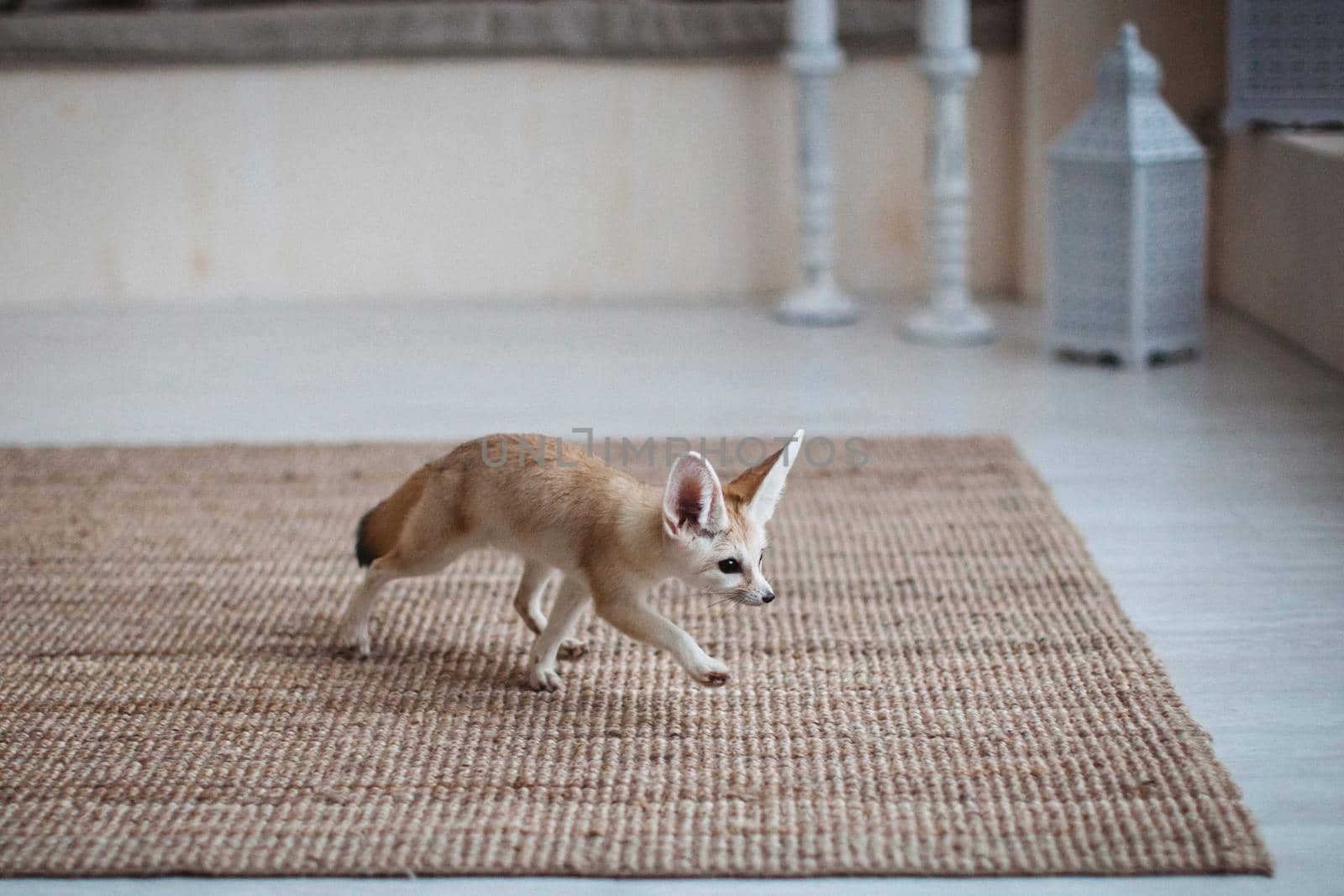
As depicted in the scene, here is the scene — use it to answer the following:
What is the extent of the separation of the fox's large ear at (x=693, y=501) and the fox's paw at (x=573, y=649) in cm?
30

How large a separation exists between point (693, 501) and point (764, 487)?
3.1 inches

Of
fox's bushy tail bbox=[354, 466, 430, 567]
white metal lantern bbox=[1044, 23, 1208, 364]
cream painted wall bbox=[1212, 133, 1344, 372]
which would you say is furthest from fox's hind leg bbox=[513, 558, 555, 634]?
cream painted wall bbox=[1212, 133, 1344, 372]

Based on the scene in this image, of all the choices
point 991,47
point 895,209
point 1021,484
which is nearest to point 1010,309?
point 895,209

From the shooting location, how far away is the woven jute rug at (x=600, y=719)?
133 centimetres

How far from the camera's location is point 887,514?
2156 millimetres

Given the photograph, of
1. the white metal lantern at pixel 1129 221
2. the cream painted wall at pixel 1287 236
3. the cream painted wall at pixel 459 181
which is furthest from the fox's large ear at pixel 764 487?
the cream painted wall at pixel 459 181

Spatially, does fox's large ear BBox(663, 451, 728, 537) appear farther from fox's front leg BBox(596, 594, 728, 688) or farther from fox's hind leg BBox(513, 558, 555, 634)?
fox's hind leg BBox(513, 558, 555, 634)

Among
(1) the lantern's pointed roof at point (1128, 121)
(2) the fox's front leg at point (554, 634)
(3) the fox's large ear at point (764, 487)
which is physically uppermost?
(1) the lantern's pointed roof at point (1128, 121)

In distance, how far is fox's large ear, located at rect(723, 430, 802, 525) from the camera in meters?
1.52

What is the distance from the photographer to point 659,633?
1519mm

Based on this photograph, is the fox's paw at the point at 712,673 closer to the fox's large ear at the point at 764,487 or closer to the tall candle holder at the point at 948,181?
the fox's large ear at the point at 764,487

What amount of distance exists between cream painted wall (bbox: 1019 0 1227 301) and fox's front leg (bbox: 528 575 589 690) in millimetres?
2075

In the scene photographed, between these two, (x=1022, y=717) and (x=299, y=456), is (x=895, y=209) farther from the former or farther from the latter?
(x=1022, y=717)

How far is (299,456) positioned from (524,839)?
4.14 feet
